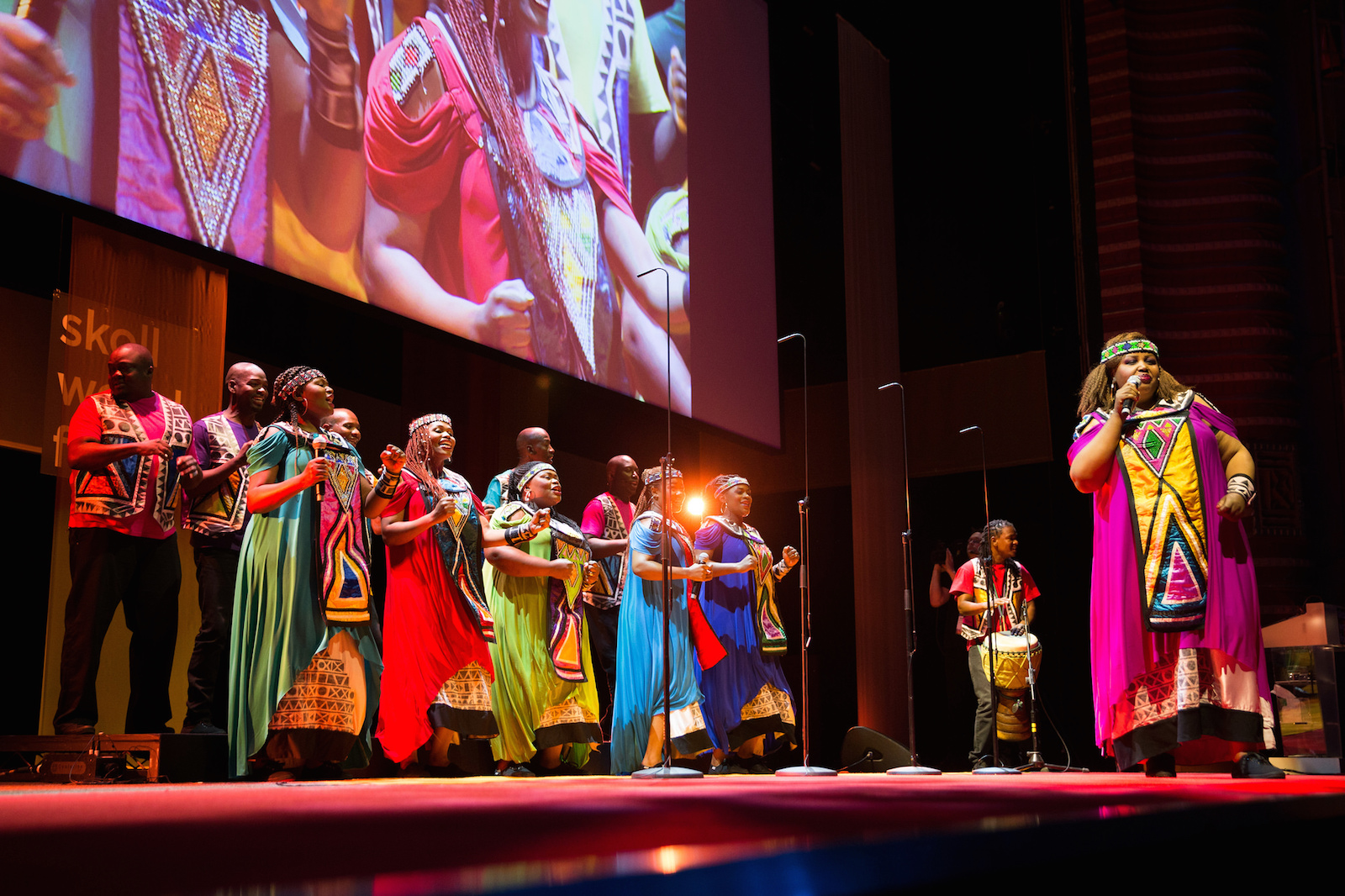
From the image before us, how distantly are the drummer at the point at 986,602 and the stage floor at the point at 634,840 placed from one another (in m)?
5.03

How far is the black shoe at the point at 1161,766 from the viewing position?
11.9 feet

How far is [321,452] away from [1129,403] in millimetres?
2751

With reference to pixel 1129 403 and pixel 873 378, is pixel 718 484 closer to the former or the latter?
pixel 1129 403

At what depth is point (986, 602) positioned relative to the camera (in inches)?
279

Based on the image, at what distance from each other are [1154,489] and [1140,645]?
0.50 m

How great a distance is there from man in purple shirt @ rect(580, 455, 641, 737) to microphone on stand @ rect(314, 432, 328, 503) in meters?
2.09

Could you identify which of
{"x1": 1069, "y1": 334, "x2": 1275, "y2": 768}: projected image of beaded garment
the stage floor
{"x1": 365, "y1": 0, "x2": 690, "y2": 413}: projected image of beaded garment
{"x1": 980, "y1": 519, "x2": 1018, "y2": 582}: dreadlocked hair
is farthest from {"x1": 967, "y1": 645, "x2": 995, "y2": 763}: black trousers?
the stage floor

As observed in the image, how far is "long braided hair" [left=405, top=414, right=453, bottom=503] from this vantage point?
4.81 metres

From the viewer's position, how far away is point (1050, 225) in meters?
8.95

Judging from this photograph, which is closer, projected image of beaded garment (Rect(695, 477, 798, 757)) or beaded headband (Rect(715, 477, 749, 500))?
projected image of beaded garment (Rect(695, 477, 798, 757))

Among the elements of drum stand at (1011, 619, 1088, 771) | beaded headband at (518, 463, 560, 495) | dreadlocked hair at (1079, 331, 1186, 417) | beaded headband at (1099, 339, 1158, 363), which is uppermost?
beaded headband at (1099, 339, 1158, 363)

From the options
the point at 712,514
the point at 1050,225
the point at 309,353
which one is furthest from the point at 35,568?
the point at 1050,225

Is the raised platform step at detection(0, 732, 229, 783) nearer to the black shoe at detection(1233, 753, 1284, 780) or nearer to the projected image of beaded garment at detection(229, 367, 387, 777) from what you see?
the projected image of beaded garment at detection(229, 367, 387, 777)

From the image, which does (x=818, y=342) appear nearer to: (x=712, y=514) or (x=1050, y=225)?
(x=1050, y=225)
